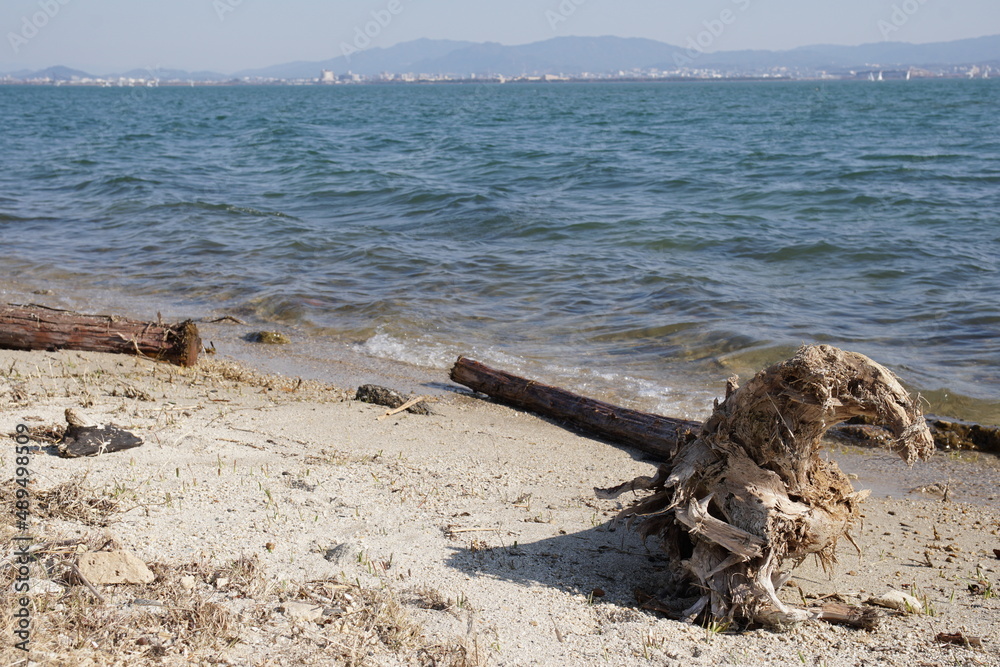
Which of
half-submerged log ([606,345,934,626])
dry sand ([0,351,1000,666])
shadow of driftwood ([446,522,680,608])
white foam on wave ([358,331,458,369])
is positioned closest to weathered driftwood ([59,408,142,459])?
dry sand ([0,351,1000,666])

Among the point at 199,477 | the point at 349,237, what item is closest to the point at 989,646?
the point at 199,477

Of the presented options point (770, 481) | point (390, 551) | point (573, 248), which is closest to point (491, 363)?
point (390, 551)

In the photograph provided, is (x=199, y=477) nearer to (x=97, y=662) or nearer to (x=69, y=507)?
(x=69, y=507)

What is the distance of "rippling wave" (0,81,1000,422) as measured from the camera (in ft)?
27.3

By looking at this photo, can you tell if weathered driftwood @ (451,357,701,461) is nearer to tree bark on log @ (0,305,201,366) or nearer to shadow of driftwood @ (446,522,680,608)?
shadow of driftwood @ (446,522,680,608)

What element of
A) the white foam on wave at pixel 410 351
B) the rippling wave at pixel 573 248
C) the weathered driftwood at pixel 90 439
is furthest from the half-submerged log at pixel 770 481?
the white foam on wave at pixel 410 351

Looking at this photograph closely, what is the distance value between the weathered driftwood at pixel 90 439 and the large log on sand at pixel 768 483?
2.97 metres

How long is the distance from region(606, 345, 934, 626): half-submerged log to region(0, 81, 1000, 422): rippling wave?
3.46 m

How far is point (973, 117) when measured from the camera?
34562 millimetres

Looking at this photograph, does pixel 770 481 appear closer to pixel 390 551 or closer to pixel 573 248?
pixel 390 551

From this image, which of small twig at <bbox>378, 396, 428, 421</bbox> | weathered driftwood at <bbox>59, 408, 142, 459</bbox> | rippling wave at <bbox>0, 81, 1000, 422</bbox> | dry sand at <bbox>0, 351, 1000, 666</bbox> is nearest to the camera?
dry sand at <bbox>0, 351, 1000, 666</bbox>

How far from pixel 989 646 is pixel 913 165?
19984 mm

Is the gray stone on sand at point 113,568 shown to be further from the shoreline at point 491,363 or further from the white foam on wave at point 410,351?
the white foam on wave at point 410,351

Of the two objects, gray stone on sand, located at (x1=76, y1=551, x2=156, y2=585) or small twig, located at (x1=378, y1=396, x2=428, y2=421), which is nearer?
gray stone on sand, located at (x1=76, y1=551, x2=156, y2=585)
